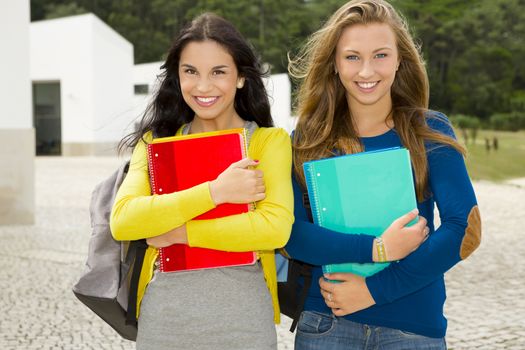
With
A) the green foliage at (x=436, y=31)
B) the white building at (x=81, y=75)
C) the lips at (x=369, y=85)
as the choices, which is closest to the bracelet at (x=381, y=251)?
the lips at (x=369, y=85)

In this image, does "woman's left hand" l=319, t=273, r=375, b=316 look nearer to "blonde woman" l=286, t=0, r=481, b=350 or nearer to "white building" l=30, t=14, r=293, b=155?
"blonde woman" l=286, t=0, r=481, b=350

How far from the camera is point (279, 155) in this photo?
209 cm

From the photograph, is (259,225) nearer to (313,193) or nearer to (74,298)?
(313,193)

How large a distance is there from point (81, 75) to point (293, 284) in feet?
107

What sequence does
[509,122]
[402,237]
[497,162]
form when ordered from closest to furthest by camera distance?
[402,237]
[497,162]
[509,122]

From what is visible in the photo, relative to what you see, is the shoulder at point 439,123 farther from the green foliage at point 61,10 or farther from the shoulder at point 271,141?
the green foliage at point 61,10

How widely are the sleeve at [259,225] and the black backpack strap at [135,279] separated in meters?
0.17

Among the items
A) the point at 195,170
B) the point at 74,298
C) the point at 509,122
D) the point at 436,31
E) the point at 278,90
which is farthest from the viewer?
the point at 436,31

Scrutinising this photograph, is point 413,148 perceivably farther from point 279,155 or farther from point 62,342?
point 62,342

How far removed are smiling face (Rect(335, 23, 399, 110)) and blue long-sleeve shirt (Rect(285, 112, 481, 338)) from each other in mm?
194

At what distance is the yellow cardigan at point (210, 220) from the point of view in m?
1.98

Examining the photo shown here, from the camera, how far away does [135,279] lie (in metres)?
2.07

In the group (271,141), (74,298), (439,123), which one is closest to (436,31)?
(74,298)

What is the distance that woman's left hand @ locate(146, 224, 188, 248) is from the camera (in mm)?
2025
